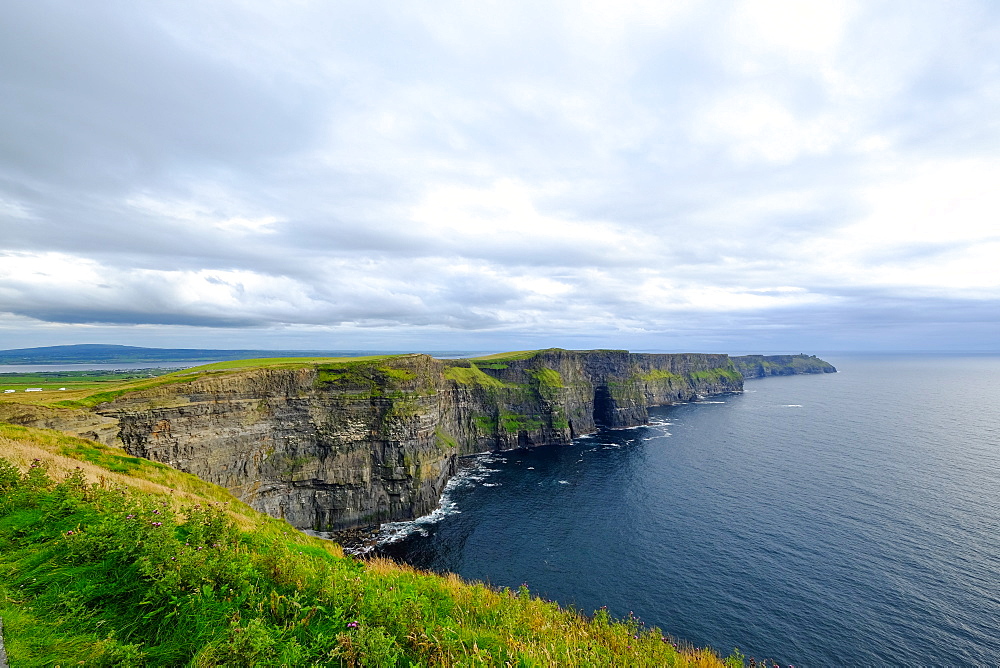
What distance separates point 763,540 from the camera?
57.3 metres

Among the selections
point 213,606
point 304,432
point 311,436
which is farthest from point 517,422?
point 213,606

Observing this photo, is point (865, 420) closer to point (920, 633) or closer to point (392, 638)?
point (920, 633)

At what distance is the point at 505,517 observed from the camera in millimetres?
69250

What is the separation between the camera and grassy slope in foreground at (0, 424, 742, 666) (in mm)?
8570

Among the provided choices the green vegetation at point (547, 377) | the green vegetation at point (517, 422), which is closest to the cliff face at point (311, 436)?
the green vegetation at point (517, 422)

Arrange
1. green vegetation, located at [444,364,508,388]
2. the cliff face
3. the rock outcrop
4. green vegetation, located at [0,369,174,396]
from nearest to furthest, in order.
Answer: the rock outcrop, the cliff face, green vegetation, located at [0,369,174,396], green vegetation, located at [444,364,508,388]

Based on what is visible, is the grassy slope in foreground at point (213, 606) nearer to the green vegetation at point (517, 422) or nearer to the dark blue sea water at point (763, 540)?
the dark blue sea water at point (763, 540)

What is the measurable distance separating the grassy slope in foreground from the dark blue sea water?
36.7 m

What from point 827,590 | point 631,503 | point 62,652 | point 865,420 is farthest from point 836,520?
point 865,420

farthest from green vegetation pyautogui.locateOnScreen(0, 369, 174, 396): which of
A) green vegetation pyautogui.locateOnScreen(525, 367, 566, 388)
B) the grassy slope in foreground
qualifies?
green vegetation pyautogui.locateOnScreen(525, 367, 566, 388)

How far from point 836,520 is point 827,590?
71.4ft

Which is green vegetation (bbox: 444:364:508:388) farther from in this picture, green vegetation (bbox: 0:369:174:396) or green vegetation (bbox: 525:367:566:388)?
green vegetation (bbox: 0:369:174:396)

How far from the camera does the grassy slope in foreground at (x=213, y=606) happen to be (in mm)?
8570

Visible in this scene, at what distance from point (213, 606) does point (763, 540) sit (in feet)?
227
